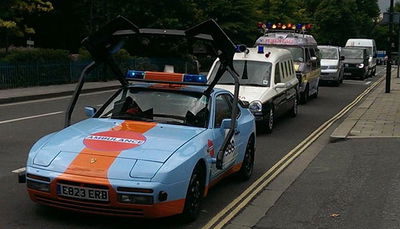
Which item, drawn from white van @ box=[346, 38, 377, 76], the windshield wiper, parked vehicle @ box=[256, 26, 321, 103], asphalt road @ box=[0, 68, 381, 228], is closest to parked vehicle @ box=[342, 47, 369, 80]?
white van @ box=[346, 38, 377, 76]

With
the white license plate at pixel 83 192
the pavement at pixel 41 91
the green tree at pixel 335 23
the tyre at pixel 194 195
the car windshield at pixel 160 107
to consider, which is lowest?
the pavement at pixel 41 91

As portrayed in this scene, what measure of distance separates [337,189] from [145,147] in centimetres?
312

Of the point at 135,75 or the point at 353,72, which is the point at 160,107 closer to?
the point at 135,75

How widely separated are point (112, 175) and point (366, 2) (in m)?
91.4

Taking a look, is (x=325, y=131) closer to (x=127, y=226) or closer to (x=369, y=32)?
(x=127, y=226)

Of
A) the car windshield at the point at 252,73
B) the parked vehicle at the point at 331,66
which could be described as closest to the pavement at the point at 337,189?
the car windshield at the point at 252,73

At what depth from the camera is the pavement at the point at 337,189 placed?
6.09 m

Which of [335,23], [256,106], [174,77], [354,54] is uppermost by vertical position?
[335,23]

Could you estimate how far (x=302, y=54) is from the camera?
64.8 feet

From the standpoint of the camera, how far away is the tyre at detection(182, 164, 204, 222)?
5609 millimetres

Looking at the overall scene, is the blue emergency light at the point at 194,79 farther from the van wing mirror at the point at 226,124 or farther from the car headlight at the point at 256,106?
the car headlight at the point at 256,106

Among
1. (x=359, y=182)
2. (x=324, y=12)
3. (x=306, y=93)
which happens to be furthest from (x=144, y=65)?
(x=324, y=12)

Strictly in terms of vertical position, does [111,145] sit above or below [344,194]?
above

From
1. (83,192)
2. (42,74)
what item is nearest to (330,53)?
(42,74)
